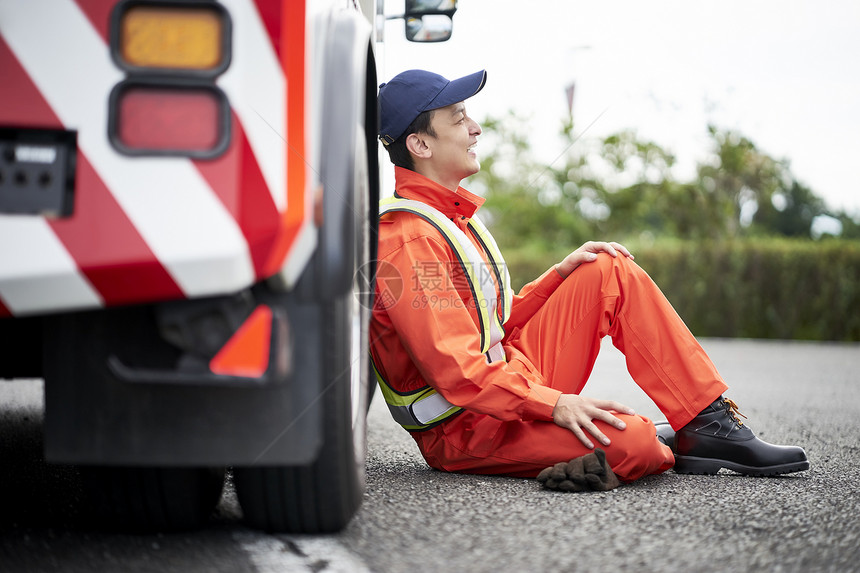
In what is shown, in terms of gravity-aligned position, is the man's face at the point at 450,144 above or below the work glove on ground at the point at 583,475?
above

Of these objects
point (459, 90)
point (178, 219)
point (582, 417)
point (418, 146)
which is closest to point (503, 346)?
point (582, 417)

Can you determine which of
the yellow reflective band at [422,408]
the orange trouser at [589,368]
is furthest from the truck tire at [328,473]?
the orange trouser at [589,368]

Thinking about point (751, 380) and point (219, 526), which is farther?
point (751, 380)

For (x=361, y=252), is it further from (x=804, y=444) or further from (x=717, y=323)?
(x=717, y=323)

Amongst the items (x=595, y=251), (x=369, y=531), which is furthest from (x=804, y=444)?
(x=369, y=531)

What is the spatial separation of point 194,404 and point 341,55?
0.77 metres

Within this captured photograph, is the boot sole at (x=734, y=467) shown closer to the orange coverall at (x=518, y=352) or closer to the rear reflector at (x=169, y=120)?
the orange coverall at (x=518, y=352)

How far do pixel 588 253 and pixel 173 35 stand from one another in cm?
183

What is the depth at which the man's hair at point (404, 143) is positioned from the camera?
293 cm

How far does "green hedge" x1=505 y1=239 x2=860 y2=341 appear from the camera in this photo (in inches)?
579

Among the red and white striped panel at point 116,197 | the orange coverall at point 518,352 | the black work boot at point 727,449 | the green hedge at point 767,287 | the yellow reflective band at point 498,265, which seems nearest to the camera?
the red and white striped panel at point 116,197

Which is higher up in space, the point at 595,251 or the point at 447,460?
the point at 595,251

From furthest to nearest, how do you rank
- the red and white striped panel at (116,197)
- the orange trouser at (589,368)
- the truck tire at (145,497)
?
the orange trouser at (589,368)
the truck tire at (145,497)
the red and white striped panel at (116,197)

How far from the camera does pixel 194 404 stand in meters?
1.66
